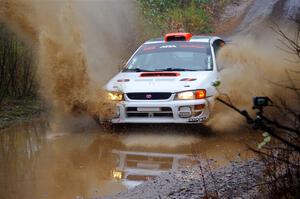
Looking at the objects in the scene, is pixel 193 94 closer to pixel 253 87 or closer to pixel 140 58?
pixel 253 87

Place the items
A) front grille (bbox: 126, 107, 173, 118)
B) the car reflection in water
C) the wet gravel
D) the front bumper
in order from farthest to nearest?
front grille (bbox: 126, 107, 173, 118) < the front bumper < the car reflection in water < the wet gravel

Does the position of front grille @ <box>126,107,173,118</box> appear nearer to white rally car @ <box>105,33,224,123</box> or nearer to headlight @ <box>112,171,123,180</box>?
white rally car @ <box>105,33,224,123</box>

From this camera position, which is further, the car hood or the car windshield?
the car windshield

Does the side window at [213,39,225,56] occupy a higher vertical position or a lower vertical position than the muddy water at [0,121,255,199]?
higher

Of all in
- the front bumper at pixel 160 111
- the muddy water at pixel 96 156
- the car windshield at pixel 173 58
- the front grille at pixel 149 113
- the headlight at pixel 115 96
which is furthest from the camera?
the car windshield at pixel 173 58

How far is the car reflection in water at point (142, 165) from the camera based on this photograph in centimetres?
743

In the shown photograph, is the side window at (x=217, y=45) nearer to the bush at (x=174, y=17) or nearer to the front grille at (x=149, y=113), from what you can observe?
the front grille at (x=149, y=113)

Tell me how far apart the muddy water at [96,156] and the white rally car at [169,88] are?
16.0 inches

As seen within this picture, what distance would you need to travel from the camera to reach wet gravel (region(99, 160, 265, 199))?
17.9 ft

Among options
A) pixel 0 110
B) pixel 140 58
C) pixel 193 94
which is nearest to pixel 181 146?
pixel 193 94

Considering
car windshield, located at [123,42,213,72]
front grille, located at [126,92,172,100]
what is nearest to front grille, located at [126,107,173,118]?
front grille, located at [126,92,172,100]

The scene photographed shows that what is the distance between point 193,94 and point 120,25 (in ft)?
42.8

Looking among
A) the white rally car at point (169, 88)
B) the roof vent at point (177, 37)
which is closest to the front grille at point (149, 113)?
the white rally car at point (169, 88)

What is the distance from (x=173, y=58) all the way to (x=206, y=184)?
5.30 metres
